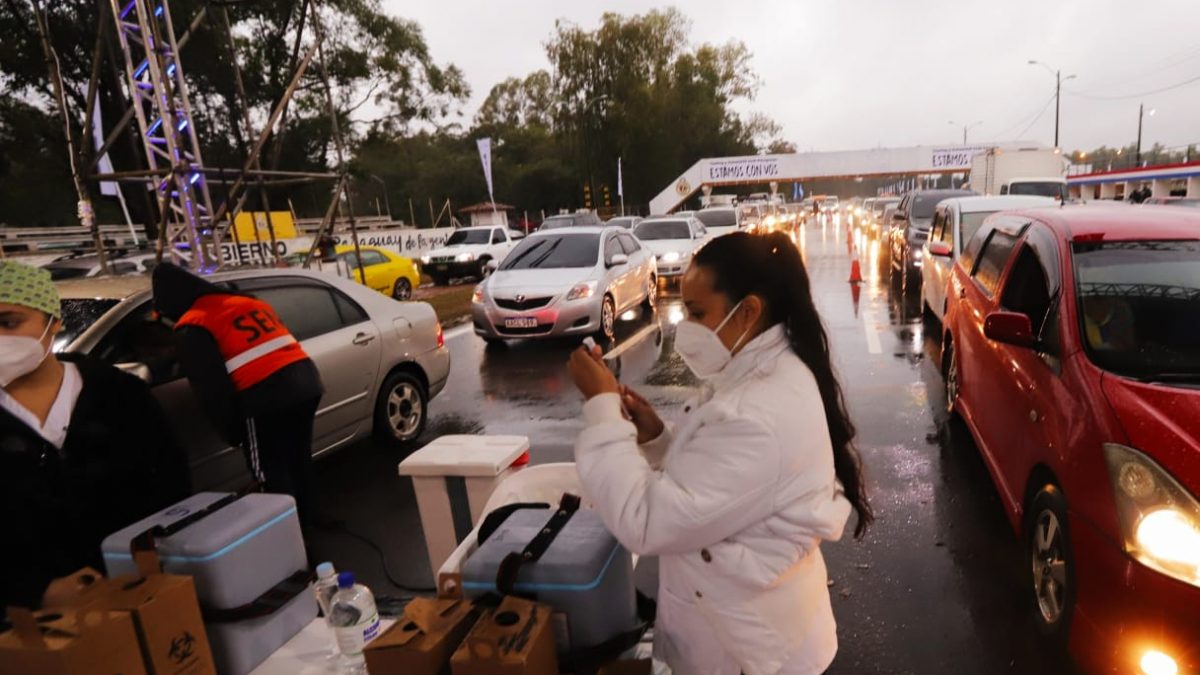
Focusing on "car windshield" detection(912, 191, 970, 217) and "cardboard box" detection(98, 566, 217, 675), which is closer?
"cardboard box" detection(98, 566, 217, 675)

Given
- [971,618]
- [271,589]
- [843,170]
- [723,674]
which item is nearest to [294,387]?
[271,589]

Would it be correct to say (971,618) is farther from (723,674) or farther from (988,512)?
(723,674)

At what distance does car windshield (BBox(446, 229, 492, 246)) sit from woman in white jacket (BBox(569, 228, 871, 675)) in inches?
735

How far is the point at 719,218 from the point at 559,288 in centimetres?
1307

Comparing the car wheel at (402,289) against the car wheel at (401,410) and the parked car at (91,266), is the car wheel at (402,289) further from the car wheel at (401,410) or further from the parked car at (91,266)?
the car wheel at (401,410)

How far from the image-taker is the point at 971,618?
3.00 metres

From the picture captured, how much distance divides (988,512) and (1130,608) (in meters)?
1.88

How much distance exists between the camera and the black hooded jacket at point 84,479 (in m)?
2.17

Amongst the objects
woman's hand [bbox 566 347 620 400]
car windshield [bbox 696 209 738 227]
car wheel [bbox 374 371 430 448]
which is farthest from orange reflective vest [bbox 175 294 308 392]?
car windshield [bbox 696 209 738 227]

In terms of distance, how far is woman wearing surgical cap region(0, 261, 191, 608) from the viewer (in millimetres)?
2180

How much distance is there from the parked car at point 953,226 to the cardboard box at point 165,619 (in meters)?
7.51

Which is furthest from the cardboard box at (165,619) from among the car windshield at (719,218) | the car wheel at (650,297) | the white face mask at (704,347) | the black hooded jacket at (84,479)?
the car windshield at (719,218)

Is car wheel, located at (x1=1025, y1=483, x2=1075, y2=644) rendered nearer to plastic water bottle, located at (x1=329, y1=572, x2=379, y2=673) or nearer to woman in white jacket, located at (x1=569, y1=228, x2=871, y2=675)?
woman in white jacket, located at (x1=569, y1=228, x2=871, y2=675)

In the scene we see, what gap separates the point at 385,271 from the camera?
15.5m
